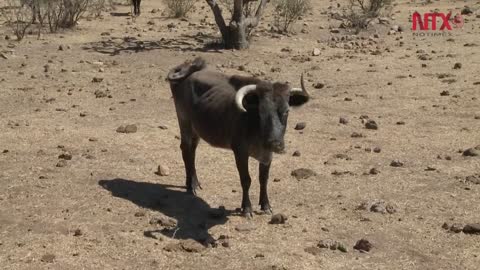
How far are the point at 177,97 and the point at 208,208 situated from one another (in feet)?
3.91

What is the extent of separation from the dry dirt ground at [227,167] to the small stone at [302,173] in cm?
6

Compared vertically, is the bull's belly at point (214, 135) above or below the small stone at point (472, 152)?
above

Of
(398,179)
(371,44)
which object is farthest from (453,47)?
(398,179)

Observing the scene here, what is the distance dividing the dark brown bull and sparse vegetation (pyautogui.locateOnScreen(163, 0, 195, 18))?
12270 mm

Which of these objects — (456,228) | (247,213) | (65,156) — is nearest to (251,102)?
(247,213)

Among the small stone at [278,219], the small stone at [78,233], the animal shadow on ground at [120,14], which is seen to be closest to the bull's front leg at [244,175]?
the small stone at [278,219]

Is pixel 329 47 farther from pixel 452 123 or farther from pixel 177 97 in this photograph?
pixel 177 97

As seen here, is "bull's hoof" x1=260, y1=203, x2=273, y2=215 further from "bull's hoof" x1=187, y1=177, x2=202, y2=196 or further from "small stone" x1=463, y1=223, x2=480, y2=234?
"small stone" x1=463, y1=223, x2=480, y2=234

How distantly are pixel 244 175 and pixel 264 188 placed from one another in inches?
10.9

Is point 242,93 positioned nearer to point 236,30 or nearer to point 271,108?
point 271,108

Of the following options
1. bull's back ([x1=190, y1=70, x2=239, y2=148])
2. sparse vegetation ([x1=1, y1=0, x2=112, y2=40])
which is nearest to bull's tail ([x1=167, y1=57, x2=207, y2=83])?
bull's back ([x1=190, y1=70, x2=239, y2=148])

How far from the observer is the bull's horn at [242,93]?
19.1 feet

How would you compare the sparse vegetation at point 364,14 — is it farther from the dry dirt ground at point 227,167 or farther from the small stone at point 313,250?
the small stone at point 313,250

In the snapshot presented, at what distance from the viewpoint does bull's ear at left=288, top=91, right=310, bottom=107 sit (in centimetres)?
619
